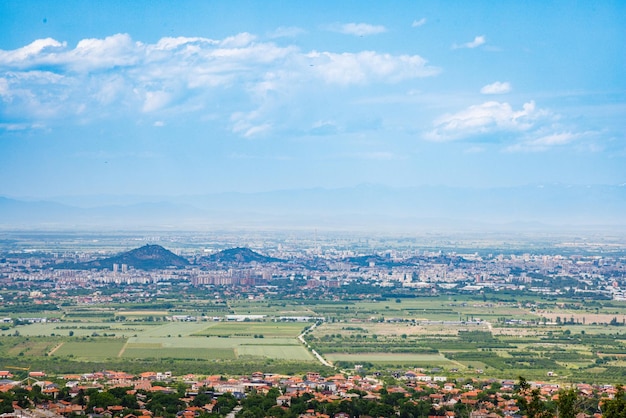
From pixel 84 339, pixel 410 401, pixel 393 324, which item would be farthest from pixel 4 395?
pixel 393 324

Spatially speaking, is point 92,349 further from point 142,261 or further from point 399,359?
point 142,261

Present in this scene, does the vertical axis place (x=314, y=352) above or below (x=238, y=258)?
below

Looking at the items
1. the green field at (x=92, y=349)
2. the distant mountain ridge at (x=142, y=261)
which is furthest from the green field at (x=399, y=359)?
the distant mountain ridge at (x=142, y=261)

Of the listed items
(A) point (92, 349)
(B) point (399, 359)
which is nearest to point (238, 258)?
(A) point (92, 349)

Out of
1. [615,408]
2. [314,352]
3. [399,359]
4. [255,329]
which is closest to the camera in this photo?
[615,408]

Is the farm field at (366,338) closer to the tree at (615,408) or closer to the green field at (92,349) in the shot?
the green field at (92,349)

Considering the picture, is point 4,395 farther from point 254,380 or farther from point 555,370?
point 555,370

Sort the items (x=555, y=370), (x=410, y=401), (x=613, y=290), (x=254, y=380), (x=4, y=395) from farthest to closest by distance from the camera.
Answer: (x=613, y=290) < (x=555, y=370) < (x=254, y=380) < (x=410, y=401) < (x=4, y=395)

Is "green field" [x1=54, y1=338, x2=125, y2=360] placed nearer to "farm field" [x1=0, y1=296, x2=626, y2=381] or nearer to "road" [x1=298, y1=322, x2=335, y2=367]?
"farm field" [x1=0, y1=296, x2=626, y2=381]
